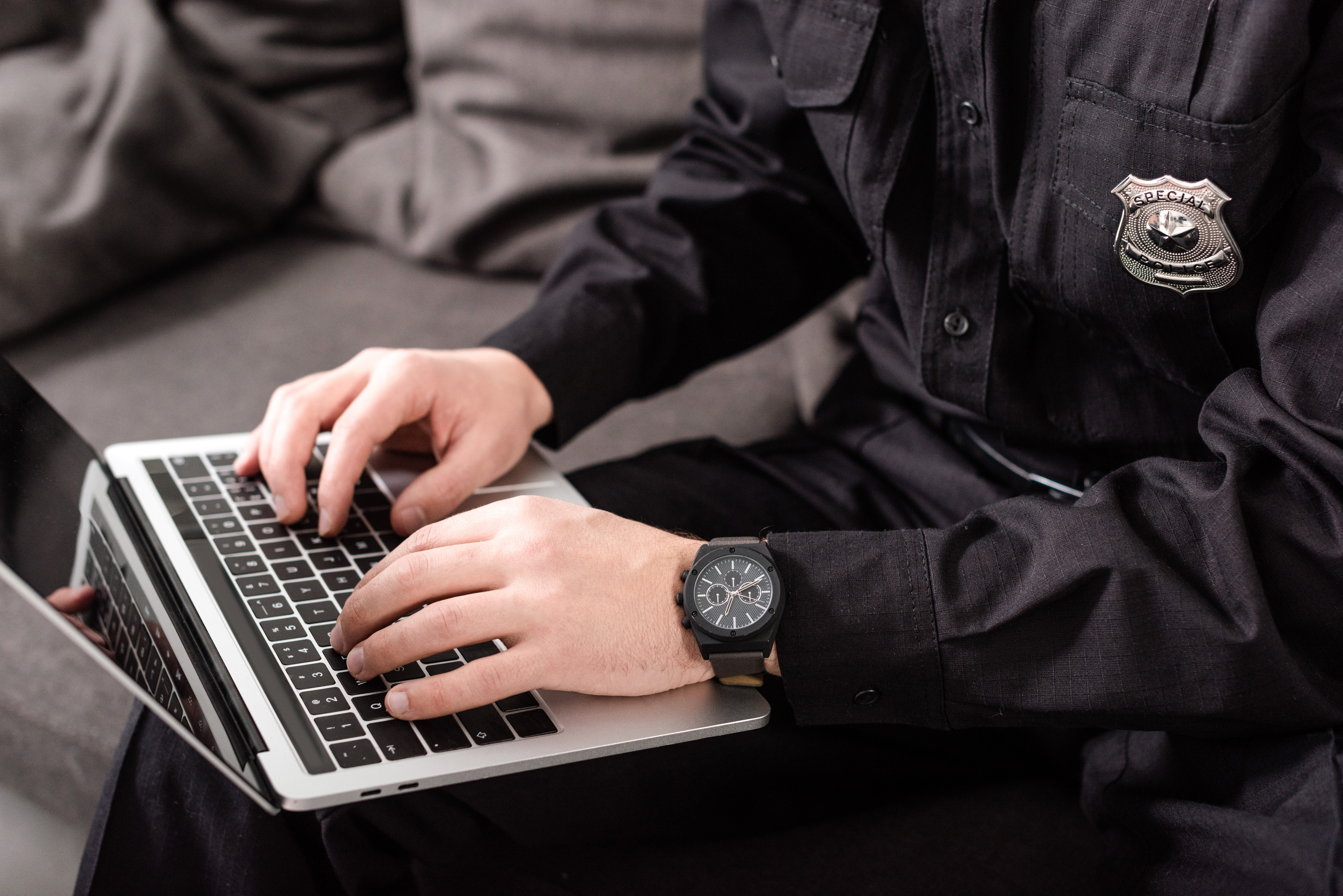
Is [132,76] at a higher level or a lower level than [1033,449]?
higher

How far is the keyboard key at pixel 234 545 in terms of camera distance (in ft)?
2.33

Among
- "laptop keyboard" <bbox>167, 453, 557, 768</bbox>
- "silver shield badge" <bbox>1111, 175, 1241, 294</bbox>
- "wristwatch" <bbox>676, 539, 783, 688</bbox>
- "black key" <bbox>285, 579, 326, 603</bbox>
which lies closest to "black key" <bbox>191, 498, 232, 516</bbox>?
"laptop keyboard" <bbox>167, 453, 557, 768</bbox>

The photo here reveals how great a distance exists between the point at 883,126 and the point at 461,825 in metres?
0.59

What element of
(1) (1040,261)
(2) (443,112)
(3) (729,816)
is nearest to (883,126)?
(1) (1040,261)

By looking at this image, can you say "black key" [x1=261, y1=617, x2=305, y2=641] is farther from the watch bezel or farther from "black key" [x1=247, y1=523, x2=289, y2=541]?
the watch bezel

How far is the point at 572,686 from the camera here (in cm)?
60

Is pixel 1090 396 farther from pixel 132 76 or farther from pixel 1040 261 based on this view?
pixel 132 76

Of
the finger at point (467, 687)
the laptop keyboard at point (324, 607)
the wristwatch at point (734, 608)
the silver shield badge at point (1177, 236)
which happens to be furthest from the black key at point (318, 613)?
the silver shield badge at point (1177, 236)

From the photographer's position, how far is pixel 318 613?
0.67m

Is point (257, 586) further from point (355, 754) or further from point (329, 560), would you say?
point (355, 754)

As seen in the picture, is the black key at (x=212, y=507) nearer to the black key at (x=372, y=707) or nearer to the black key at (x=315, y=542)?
the black key at (x=315, y=542)

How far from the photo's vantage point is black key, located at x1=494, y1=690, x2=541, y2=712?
0.60 meters

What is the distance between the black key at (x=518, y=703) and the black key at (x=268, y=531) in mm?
236

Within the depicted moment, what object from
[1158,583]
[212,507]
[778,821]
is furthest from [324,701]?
[1158,583]
